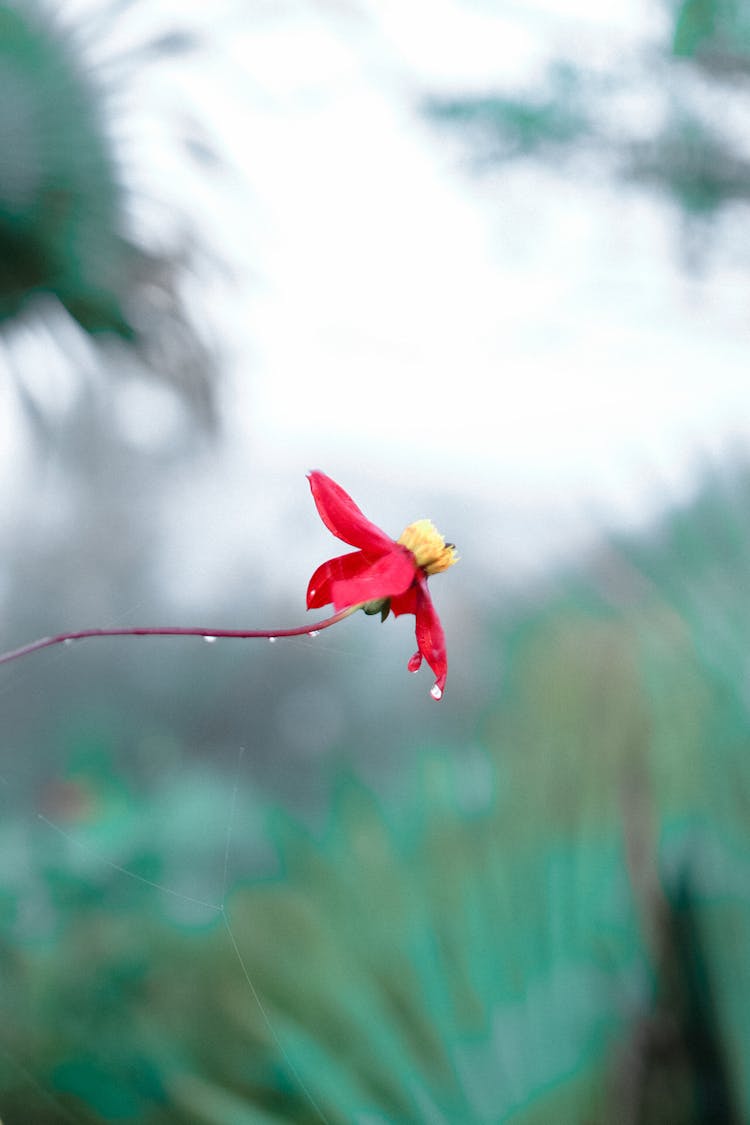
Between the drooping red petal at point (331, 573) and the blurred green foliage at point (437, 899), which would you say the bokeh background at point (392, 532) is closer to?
the blurred green foliage at point (437, 899)

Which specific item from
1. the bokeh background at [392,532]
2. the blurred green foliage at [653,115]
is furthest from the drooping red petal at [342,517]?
the blurred green foliage at [653,115]

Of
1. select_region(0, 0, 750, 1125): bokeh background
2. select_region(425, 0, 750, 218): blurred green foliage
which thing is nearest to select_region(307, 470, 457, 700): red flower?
select_region(0, 0, 750, 1125): bokeh background

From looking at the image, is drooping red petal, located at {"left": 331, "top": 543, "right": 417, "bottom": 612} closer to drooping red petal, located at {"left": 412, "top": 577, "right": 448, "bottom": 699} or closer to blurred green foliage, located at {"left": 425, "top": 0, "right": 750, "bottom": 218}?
drooping red petal, located at {"left": 412, "top": 577, "right": 448, "bottom": 699}

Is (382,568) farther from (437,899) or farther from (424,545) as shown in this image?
(437,899)

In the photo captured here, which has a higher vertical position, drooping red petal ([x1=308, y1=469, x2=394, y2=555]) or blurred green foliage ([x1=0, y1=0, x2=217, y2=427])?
blurred green foliage ([x1=0, y1=0, x2=217, y2=427])

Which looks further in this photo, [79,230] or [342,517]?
[79,230]

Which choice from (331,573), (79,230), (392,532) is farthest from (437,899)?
(79,230)

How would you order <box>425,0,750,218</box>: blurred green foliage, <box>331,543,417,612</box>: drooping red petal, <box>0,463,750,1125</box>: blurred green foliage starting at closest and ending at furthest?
<box>331,543,417,612</box>: drooping red petal → <box>0,463,750,1125</box>: blurred green foliage → <box>425,0,750,218</box>: blurred green foliage
